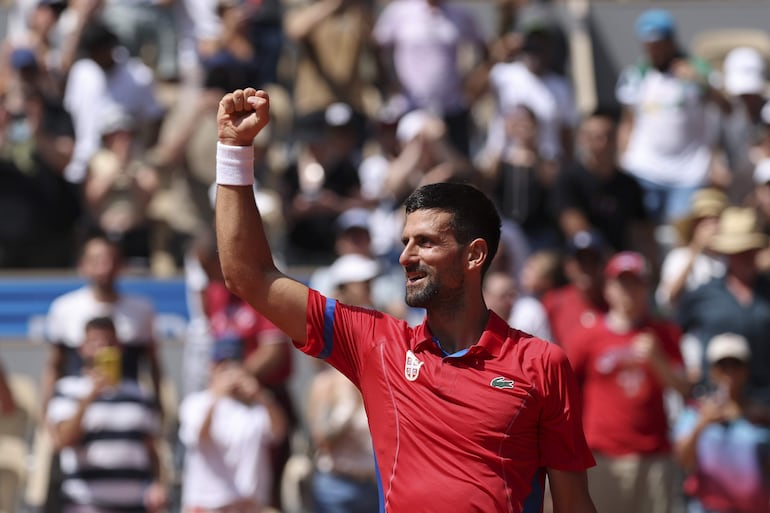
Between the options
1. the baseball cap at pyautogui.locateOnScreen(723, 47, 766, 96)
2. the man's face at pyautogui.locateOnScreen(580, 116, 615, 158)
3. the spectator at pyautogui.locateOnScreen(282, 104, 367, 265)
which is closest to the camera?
the man's face at pyautogui.locateOnScreen(580, 116, 615, 158)

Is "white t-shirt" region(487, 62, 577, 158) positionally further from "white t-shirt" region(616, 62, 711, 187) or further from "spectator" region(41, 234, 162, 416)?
"spectator" region(41, 234, 162, 416)

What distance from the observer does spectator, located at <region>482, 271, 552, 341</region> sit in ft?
29.9

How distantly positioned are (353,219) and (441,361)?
5.90m

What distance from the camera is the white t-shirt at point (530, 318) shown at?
9.29 m

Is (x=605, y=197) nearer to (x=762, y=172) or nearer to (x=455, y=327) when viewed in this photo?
(x=762, y=172)

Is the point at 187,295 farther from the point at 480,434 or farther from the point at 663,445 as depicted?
the point at 480,434

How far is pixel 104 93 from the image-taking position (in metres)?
12.3

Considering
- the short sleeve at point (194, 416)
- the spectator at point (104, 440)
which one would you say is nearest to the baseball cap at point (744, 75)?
the short sleeve at point (194, 416)

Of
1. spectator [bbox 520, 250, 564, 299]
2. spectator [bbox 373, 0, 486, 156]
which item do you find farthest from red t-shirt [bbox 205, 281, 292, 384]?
spectator [bbox 373, 0, 486, 156]

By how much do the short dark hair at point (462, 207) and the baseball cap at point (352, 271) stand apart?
464 centimetres

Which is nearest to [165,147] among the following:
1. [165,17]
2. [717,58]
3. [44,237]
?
[44,237]

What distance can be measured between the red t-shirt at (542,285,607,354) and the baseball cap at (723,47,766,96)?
13.2ft

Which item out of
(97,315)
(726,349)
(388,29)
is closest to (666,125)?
(388,29)

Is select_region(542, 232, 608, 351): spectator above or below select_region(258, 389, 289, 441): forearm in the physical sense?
above
